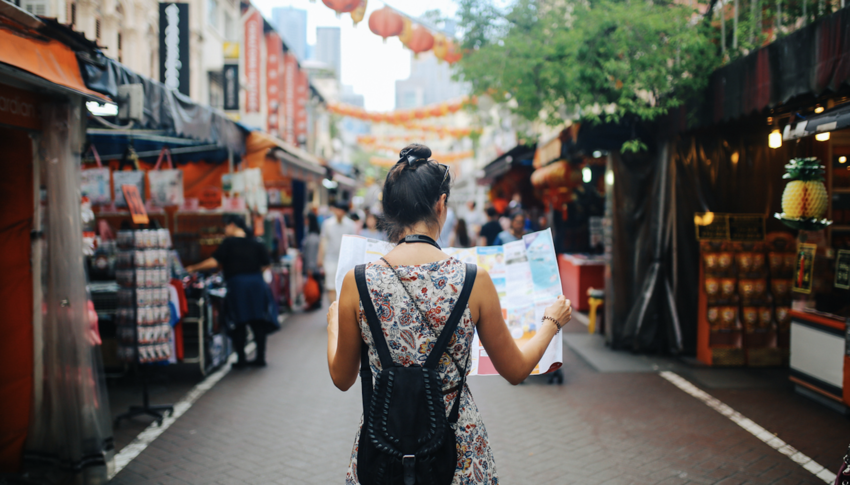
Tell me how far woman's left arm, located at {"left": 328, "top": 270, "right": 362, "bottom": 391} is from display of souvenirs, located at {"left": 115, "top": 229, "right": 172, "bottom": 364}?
4.23m

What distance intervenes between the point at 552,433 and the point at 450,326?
3767 millimetres

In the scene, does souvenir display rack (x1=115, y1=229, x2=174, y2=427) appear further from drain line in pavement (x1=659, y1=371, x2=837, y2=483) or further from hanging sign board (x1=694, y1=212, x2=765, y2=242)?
hanging sign board (x1=694, y1=212, x2=765, y2=242)

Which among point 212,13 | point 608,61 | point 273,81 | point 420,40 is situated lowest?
point 608,61

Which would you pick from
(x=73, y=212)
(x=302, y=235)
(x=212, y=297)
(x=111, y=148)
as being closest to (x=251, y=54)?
(x=302, y=235)

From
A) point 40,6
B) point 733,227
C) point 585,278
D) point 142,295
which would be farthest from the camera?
point 585,278

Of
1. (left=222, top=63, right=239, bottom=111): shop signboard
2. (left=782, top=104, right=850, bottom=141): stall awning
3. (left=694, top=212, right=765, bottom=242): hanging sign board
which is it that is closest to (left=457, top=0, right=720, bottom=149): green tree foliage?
(left=694, top=212, right=765, bottom=242): hanging sign board

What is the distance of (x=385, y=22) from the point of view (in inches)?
351

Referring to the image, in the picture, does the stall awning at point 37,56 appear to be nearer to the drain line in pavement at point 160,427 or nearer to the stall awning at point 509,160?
the drain line in pavement at point 160,427

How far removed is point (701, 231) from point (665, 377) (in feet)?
6.41

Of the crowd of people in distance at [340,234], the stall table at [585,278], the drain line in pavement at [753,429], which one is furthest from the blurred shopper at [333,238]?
the drain line in pavement at [753,429]

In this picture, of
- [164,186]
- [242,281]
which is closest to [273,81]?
[164,186]

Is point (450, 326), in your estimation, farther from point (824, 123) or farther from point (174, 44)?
point (174, 44)

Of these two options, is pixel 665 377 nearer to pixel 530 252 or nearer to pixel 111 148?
pixel 530 252

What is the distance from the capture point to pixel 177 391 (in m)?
6.41
